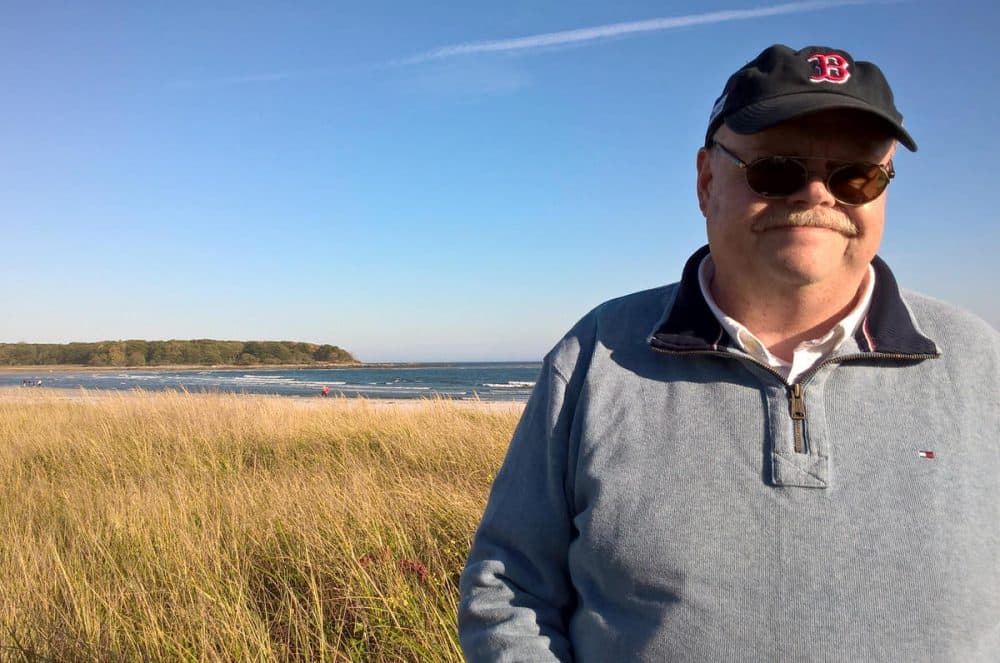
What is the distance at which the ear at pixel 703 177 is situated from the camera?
155cm

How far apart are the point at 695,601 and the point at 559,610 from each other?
32 centimetres

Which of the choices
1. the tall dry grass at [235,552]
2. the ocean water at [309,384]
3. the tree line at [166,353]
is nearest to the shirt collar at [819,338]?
the tall dry grass at [235,552]

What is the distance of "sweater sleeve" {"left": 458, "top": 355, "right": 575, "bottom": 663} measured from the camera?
137cm

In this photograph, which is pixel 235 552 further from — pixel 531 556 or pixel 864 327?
pixel 864 327

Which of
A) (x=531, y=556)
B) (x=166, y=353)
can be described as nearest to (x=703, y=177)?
(x=531, y=556)

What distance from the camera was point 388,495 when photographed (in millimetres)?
4152

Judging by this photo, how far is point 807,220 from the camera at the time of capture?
1.37 meters

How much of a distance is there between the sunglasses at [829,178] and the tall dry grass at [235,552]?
6.34ft

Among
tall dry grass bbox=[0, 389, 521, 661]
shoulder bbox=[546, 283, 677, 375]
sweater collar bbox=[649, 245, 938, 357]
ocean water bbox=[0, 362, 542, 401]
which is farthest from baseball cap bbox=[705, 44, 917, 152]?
ocean water bbox=[0, 362, 542, 401]

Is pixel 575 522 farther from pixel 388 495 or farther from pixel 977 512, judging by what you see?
pixel 388 495

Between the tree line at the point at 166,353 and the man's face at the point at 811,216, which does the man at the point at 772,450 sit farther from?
the tree line at the point at 166,353

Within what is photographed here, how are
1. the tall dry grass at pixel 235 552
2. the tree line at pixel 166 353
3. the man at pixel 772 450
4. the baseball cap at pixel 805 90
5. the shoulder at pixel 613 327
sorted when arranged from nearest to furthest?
the man at pixel 772 450
the baseball cap at pixel 805 90
the shoulder at pixel 613 327
the tall dry grass at pixel 235 552
the tree line at pixel 166 353

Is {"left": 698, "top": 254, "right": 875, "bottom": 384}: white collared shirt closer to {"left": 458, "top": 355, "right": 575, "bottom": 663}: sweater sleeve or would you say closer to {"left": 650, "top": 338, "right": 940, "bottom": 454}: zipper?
{"left": 650, "top": 338, "right": 940, "bottom": 454}: zipper

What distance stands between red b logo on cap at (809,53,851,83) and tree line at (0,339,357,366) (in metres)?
104
